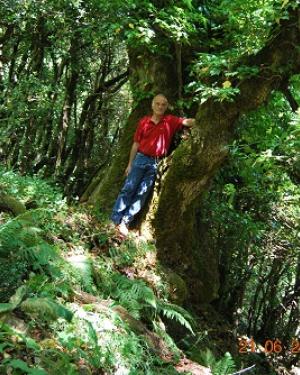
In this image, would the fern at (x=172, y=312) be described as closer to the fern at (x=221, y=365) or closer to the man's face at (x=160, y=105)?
the fern at (x=221, y=365)

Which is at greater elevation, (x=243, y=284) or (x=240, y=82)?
(x=240, y=82)

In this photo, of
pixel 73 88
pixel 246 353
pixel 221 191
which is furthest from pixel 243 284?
pixel 73 88

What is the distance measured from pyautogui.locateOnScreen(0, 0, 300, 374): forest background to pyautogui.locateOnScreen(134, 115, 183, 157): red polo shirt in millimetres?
236

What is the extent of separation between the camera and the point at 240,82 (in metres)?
6.64

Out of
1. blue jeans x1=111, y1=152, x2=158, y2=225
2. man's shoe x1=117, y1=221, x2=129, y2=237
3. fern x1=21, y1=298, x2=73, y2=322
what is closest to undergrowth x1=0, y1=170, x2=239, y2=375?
fern x1=21, y1=298, x2=73, y2=322

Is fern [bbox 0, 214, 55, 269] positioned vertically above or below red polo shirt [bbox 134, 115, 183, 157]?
below

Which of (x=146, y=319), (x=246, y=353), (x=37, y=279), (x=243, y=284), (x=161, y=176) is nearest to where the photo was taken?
(x=37, y=279)

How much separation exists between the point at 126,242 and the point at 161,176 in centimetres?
121

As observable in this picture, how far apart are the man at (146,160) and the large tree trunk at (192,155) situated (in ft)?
0.96

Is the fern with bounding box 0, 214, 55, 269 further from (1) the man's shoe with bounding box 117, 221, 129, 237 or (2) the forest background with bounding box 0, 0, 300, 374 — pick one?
(1) the man's shoe with bounding box 117, 221, 129, 237

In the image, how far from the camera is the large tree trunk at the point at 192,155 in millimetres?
6570

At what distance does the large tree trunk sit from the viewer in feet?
21.6

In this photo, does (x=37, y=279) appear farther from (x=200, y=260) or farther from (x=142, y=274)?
(x=200, y=260)
